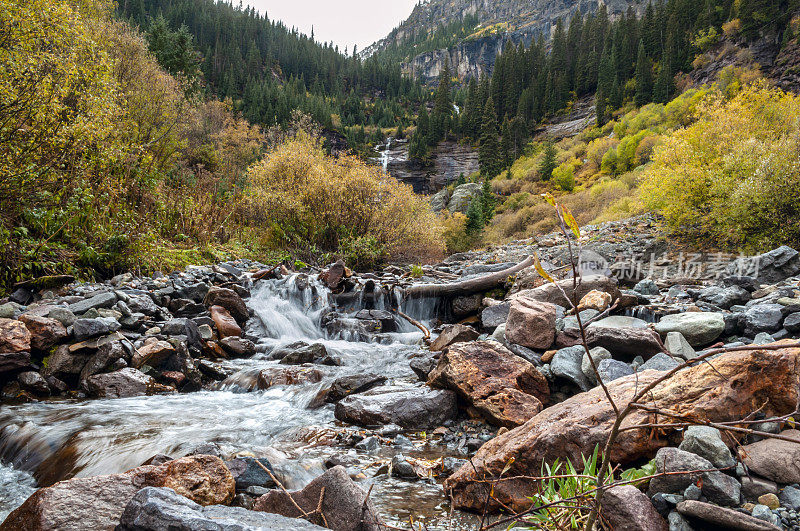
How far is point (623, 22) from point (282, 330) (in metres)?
73.3

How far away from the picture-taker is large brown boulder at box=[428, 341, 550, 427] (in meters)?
4.04

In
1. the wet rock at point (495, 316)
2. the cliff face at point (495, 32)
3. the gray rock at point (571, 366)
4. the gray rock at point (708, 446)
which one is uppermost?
the cliff face at point (495, 32)

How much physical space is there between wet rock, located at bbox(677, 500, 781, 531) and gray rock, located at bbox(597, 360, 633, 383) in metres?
1.84

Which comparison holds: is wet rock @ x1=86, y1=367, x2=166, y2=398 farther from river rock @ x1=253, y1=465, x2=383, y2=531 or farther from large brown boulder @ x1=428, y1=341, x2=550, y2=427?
large brown boulder @ x1=428, y1=341, x2=550, y2=427

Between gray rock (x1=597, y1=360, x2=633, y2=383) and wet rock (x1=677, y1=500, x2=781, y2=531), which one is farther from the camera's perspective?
gray rock (x1=597, y1=360, x2=633, y2=383)

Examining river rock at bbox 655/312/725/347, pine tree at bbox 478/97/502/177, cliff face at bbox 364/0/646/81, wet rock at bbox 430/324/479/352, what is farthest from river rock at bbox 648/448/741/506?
cliff face at bbox 364/0/646/81

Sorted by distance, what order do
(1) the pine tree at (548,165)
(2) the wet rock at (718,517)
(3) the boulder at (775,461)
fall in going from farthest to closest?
1. (1) the pine tree at (548,165)
2. (3) the boulder at (775,461)
3. (2) the wet rock at (718,517)

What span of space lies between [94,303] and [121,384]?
60.7 inches

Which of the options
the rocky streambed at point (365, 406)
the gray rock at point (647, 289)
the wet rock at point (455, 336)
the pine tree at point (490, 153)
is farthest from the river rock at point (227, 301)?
the pine tree at point (490, 153)

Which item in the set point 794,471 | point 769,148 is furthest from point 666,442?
point 769,148

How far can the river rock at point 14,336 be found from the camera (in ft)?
15.0

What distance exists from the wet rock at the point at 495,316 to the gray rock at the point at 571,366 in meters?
2.45

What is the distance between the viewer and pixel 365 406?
4430mm

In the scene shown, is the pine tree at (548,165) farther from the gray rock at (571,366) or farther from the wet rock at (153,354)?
the wet rock at (153,354)
